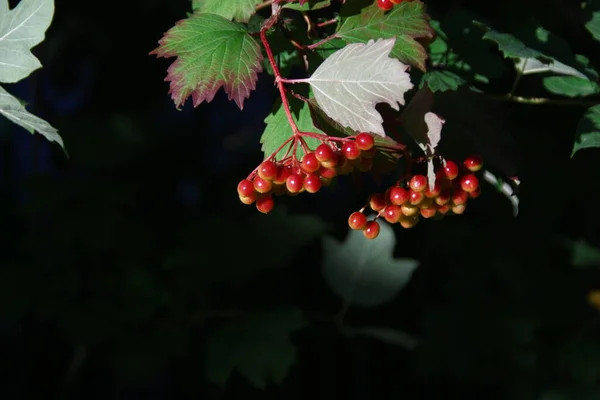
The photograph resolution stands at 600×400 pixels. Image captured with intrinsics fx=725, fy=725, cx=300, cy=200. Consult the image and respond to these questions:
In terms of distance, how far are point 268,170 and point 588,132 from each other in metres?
0.38

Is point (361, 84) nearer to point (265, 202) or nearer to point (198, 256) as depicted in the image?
point (265, 202)

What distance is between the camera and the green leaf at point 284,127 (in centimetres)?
82

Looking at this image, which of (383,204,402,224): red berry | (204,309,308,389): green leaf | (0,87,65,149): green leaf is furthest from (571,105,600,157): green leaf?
(204,309,308,389): green leaf

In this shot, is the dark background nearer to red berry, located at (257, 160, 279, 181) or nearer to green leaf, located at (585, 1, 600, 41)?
green leaf, located at (585, 1, 600, 41)

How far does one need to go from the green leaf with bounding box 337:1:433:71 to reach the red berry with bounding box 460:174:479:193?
0.52 feet

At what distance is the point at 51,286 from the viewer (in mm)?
1672

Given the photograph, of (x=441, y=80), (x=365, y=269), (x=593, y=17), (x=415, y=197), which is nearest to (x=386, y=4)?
(x=441, y=80)

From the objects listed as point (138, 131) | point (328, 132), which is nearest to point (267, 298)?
point (138, 131)

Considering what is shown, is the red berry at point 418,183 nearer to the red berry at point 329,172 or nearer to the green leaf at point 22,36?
the red berry at point 329,172

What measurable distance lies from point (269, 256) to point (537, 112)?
694mm

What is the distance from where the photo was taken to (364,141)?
2.36ft

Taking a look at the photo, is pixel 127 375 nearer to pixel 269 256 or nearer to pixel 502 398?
pixel 269 256

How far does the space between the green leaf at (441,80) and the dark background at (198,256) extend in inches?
28.9

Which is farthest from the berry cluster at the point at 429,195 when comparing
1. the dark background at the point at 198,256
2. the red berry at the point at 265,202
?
the dark background at the point at 198,256
